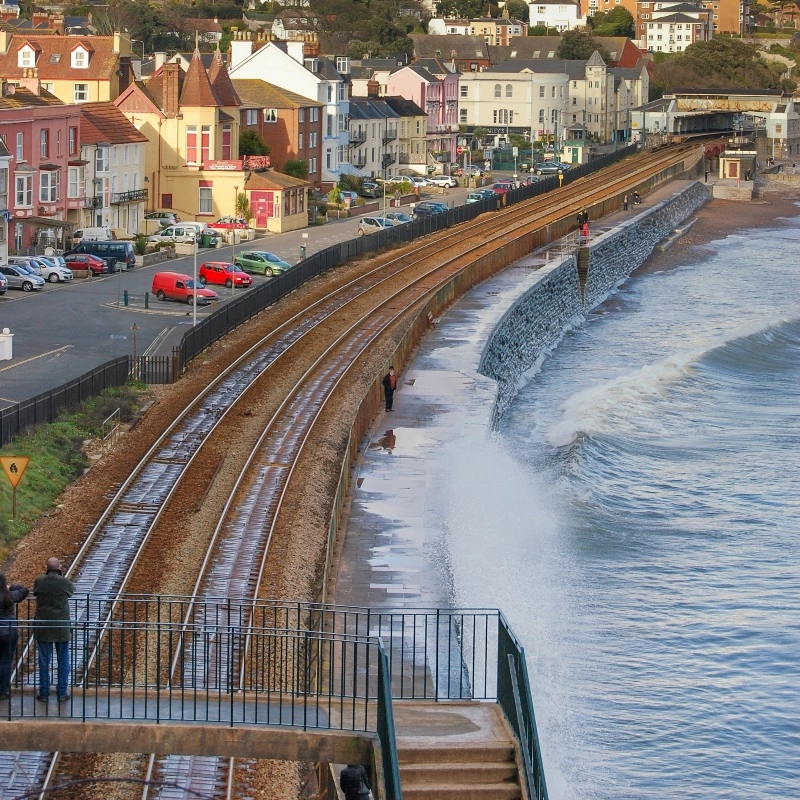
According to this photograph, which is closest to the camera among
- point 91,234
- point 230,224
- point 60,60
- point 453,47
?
point 91,234

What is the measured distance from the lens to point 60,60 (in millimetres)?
82750

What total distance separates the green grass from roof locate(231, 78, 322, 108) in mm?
Result: 56030

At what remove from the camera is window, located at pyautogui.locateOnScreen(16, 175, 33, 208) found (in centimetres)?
6398

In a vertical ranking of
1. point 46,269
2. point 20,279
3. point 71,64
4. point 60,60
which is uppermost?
point 60,60

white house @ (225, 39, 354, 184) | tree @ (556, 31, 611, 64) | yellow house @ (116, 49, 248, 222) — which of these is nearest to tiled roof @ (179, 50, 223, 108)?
yellow house @ (116, 49, 248, 222)

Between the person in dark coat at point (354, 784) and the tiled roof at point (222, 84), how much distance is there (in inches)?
2771

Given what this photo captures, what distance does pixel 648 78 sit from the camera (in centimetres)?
17500

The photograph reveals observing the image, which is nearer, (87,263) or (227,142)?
(87,263)

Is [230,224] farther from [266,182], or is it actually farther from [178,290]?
[178,290]

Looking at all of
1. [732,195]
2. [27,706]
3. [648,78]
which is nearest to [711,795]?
[27,706]

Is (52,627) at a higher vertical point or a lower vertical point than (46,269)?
lower

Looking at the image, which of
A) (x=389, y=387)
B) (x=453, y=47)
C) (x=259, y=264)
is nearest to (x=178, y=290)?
(x=259, y=264)

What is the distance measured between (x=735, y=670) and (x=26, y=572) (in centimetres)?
1104

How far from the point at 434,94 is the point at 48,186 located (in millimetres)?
61760
